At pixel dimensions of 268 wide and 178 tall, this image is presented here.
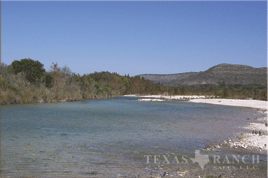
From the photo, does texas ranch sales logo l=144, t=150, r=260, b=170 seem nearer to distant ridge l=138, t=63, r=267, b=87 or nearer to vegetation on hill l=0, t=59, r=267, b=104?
vegetation on hill l=0, t=59, r=267, b=104

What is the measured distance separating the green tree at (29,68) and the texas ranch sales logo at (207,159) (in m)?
46.8

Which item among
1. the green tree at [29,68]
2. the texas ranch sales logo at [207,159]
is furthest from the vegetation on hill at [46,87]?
the texas ranch sales logo at [207,159]

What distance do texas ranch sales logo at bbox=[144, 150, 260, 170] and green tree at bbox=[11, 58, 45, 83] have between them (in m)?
46.8

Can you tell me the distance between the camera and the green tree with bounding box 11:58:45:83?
5072 centimetres

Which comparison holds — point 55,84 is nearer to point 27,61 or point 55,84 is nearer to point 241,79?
point 27,61

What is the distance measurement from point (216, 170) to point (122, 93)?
112m

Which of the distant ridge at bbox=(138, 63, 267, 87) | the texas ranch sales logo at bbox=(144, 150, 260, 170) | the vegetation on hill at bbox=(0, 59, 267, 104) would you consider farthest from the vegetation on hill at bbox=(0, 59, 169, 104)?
the distant ridge at bbox=(138, 63, 267, 87)

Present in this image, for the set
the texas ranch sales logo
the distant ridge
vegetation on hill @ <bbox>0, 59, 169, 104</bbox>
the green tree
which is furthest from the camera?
the distant ridge

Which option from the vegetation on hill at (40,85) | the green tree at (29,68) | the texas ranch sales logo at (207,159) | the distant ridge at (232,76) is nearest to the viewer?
the texas ranch sales logo at (207,159)

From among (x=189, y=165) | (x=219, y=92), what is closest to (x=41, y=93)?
(x=189, y=165)

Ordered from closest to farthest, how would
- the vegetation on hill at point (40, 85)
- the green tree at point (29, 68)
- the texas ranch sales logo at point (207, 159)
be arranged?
the texas ranch sales logo at point (207, 159)
the vegetation on hill at point (40, 85)
the green tree at point (29, 68)

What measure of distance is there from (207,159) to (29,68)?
5057 cm

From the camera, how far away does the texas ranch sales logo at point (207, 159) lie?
8.23m

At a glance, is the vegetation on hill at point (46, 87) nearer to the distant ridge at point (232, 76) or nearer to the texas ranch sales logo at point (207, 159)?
the texas ranch sales logo at point (207, 159)
